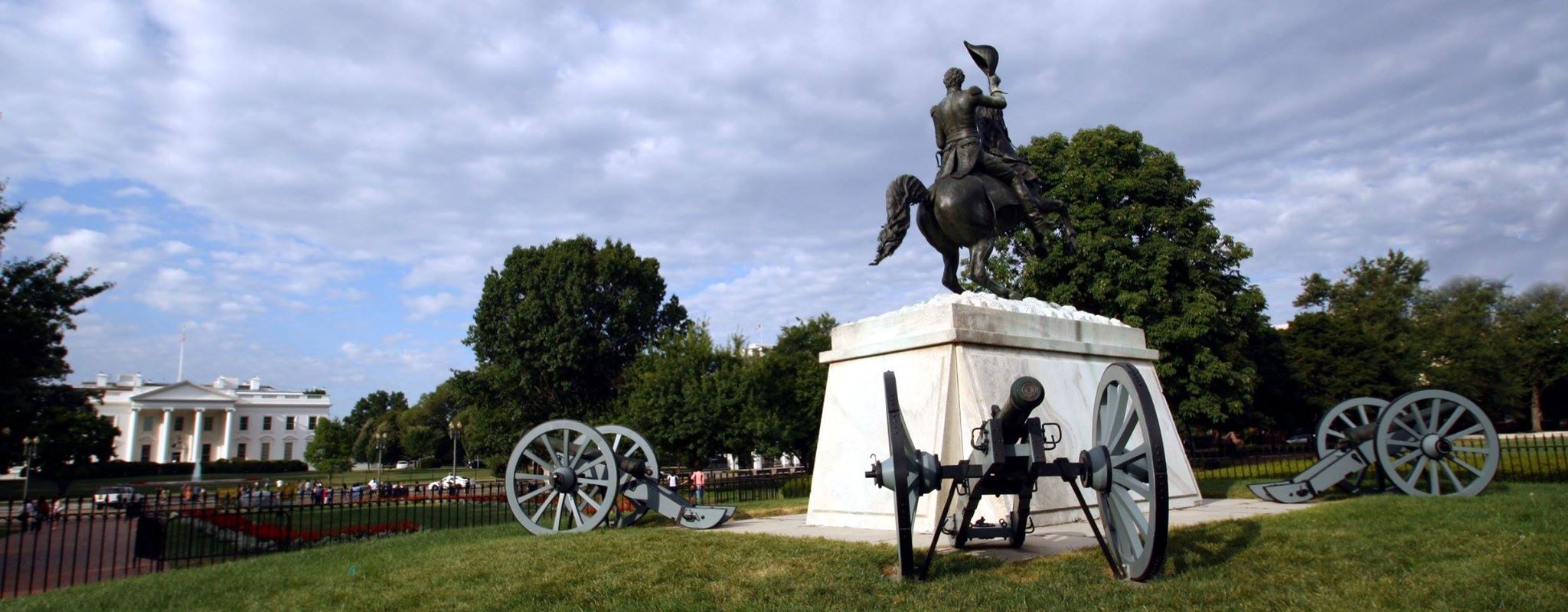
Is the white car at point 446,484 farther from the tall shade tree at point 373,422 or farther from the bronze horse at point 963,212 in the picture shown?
the tall shade tree at point 373,422

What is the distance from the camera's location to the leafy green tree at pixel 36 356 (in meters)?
19.3

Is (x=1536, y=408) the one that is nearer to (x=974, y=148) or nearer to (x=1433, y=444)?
(x=1433, y=444)

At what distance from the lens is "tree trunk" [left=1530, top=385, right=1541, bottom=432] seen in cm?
4625

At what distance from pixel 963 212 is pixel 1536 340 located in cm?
4825

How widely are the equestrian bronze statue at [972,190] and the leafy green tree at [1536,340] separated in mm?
44072

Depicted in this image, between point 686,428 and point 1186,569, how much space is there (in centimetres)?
2450

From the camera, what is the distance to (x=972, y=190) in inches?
438

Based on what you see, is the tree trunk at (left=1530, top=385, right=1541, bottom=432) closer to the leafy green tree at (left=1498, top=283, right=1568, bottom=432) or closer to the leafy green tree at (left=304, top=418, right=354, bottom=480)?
the leafy green tree at (left=1498, top=283, right=1568, bottom=432)

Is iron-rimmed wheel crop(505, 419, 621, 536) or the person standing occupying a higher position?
iron-rimmed wheel crop(505, 419, 621, 536)

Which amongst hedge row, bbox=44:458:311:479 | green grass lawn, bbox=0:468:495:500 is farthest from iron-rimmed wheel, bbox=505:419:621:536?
hedge row, bbox=44:458:311:479

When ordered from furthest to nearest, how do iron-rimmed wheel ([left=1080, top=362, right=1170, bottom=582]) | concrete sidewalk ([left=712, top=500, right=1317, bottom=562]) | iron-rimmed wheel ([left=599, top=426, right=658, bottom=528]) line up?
iron-rimmed wheel ([left=599, top=426, right=658, bottom=528]) < concrete sidewalk ([left=712, top=500, right=1317, bottom=562]) < iron-rimmed wheel ([left=1080, top=362, right=1170, bottom=582])

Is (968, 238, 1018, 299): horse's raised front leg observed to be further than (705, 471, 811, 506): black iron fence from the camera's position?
No

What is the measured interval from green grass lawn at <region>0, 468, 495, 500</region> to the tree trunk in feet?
190

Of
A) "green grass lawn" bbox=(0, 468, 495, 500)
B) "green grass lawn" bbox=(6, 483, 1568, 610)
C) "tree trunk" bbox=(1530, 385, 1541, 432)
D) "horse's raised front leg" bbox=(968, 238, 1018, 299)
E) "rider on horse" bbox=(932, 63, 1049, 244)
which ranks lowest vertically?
"green grass lawn" bbox=(0, 468, 495, 500)
